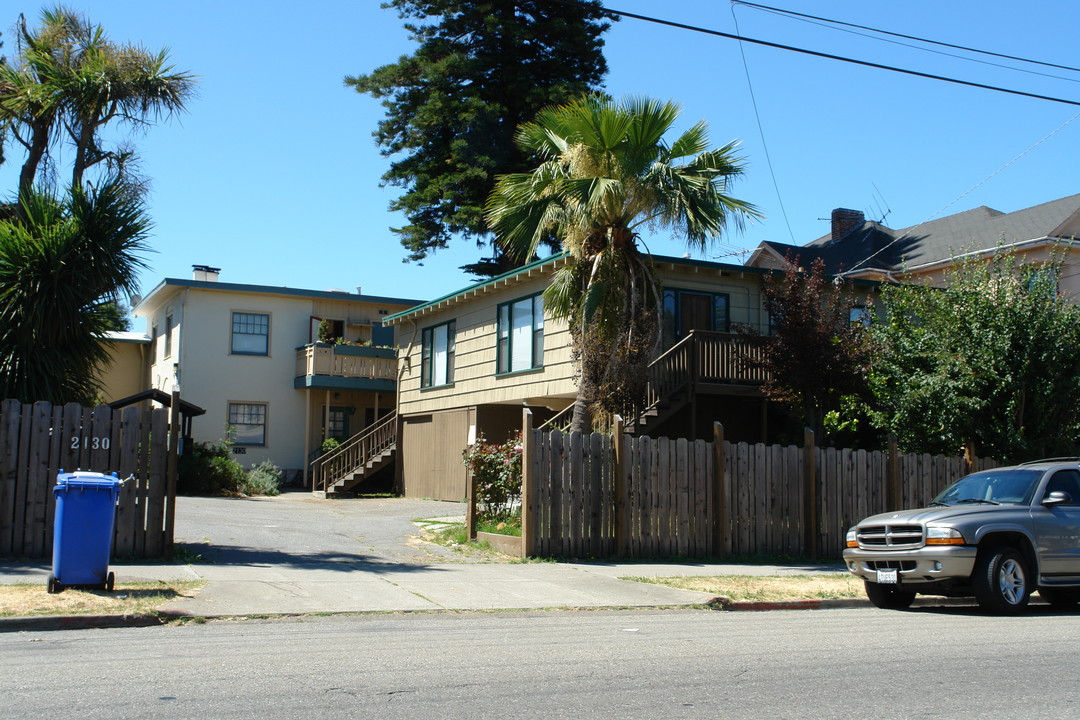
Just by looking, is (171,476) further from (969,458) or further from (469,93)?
(469,93)

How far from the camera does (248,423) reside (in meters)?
34.1

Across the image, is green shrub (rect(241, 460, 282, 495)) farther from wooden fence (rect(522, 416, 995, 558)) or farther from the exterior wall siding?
wooden fence (rect(522, 416, 995, 558))

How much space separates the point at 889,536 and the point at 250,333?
26956 mm

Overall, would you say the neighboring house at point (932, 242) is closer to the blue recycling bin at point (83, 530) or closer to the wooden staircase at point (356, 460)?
the wooden staircase at point (356, 460)

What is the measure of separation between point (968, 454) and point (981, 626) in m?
8.14

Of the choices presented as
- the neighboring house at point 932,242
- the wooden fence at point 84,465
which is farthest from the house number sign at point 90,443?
the neighboring house at point 932,242

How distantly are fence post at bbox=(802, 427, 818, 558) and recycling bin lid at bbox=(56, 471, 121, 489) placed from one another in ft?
34.7

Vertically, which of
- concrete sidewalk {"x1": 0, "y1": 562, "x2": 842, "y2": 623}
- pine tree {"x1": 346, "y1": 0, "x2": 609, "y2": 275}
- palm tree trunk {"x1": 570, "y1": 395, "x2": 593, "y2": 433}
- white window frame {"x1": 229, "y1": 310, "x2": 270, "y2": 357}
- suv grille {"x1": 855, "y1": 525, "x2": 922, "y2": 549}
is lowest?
concrete sidewalk {"x1": 0, "y1": 562, "x2": 842, "y2": 623}

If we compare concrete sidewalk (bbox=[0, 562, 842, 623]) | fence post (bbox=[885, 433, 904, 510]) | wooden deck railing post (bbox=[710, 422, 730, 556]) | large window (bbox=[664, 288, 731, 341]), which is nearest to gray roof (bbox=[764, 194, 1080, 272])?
large window (bbox=[664, 288, 731, 341])

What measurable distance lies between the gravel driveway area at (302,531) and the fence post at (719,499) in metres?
4.11

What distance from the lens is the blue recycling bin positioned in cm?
1009

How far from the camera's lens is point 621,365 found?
1859 cm

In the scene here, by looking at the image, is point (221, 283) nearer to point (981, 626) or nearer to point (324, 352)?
point (324, 352)

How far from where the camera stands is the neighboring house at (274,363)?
1318 inches
